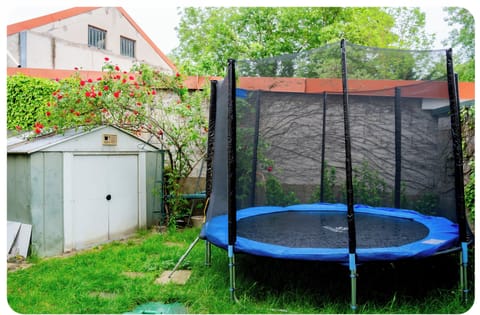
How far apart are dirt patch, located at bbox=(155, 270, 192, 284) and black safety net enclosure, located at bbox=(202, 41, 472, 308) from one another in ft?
1.25

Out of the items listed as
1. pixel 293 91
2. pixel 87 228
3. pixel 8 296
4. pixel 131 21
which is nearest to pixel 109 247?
pixel 87 228

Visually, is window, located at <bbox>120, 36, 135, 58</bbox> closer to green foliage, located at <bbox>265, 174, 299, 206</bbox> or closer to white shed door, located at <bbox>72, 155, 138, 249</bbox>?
white shed door, located at <bbox>72, 155, 138, 249</bbox>

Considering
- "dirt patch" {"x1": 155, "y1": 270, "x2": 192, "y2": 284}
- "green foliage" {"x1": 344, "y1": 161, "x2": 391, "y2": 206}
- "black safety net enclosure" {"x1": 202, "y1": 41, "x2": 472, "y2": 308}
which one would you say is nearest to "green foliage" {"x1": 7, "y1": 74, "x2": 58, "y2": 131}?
"black safety net enclosure" {"x1": 202, "y1": 41, "x2": 472, "y2": 308}

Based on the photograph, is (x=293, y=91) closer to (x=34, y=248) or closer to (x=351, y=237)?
(x=351, y=237)

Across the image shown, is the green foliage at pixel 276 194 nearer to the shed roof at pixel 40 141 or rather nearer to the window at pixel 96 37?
the shed roof at pixel 40 141

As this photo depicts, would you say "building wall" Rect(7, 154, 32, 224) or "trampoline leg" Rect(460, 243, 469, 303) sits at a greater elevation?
"building wall" Rect(7, 154, 32, 224)

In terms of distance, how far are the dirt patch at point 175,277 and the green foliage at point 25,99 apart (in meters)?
2.87

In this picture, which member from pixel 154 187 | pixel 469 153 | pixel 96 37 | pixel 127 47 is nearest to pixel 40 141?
pixel 154 187

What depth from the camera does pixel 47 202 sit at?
12.1ft

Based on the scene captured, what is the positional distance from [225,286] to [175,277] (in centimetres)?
48

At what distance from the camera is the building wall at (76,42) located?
337 inches

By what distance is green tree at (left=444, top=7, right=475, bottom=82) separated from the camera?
10.1 meters

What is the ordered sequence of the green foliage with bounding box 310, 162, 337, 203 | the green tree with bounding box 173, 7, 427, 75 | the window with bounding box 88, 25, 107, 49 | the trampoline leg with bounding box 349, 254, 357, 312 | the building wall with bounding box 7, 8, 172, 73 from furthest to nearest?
the window with bounding box 88, 25, 107, 49 → the green tree with bounding box 173, 7, 427, 75 → the building wall with bounding box 7, 8, 172, 73 → the green foliage with bounding box 310, 162, 337, 203 → the trampoline leg with bounding box 349, 254, 357, 312

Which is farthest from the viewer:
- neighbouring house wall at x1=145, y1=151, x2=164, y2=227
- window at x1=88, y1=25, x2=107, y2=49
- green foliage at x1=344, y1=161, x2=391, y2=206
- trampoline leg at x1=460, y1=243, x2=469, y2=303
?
window at x1=88, y1=25, x2=107, y2=49
